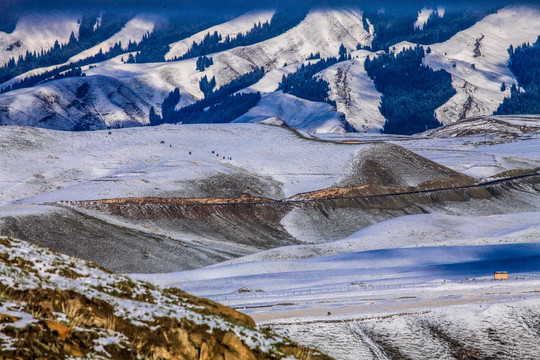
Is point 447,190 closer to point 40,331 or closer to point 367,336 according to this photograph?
point 367,336

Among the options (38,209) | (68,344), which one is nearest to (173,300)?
(68,344)

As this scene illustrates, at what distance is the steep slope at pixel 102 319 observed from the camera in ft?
51.9

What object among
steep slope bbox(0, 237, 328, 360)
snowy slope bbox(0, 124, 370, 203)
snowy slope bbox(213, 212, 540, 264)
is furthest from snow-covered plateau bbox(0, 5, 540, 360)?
snowy slope bbox(0, 124, 370, 203)

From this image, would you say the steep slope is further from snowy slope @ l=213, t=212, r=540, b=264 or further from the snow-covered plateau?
snowy slope @ l=213, t=212, r=540, b=264

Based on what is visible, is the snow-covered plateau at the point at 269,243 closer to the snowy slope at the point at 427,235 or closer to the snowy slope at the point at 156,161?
the snowy slope at the point at 427,235

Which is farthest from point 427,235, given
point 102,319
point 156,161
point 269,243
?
point 102,319

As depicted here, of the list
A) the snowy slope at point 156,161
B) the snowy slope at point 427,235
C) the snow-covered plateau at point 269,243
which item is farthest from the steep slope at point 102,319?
the snowy slope at point 156,161

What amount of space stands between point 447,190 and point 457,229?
41278 mm

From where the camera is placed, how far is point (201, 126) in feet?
493

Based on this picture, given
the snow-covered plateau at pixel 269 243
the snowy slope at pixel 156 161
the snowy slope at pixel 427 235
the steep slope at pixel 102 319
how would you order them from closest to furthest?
1. the steep slope at pixel 102 319
2. the snow-covered plateau at pixel 269 243
3. the snowy slope at pixel 427 235
4. the snowy slope at pixel 156 161

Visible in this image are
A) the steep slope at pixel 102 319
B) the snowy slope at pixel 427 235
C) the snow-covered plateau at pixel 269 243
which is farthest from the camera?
the snowy slope at pixel 427 235

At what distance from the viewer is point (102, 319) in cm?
1811

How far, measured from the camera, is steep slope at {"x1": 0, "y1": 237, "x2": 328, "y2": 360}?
15805 millimetres

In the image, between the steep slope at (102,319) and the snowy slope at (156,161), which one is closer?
the steep slope at (102,319)
